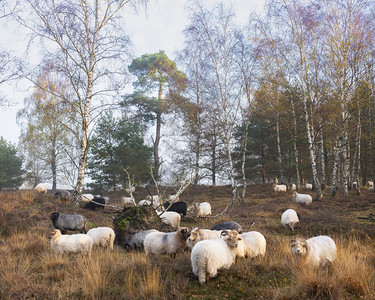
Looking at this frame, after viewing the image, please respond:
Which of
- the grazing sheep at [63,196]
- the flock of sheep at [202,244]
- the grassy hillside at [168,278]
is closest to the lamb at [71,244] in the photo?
the flock of sheep at [202,244]

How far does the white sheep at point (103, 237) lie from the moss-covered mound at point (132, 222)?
291 mm

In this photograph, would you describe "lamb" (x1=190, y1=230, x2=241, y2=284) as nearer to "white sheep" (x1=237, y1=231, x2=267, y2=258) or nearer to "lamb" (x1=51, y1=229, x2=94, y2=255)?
"white sheep" (x1=237, y1=231, x2=267, y2=258)

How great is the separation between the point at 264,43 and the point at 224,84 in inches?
149

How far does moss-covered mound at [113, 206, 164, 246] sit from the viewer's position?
301 inches

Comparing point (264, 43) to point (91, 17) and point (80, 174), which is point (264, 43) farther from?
point (80, 174)

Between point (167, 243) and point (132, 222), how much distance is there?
1781 mm

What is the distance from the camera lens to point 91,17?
46.0 feet

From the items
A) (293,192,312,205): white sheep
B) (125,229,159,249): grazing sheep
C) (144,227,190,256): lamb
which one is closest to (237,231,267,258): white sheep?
(144,227,190,256): lamb

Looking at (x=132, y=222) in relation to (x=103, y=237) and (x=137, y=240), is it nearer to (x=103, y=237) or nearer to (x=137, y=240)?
(x=137, y=240)

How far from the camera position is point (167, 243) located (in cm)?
635

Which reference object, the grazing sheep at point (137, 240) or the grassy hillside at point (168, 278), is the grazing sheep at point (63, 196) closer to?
the grassy hillside at point (168, 278)

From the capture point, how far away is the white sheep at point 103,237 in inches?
285

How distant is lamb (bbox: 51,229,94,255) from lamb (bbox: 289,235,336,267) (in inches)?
192

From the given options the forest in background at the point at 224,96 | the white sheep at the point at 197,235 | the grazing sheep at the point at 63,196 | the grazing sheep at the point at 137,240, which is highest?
the forest in background at the point at 224,96
